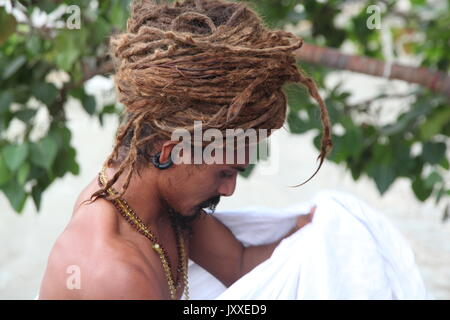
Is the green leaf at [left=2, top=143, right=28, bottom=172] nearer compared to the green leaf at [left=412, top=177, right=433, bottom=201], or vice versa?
the green leaf at [left=2, top=143, right=28, bottom=172]

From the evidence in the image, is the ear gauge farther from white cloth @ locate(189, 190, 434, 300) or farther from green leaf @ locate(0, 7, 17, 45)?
green leaf @ locate(0, 7, 17, 45)

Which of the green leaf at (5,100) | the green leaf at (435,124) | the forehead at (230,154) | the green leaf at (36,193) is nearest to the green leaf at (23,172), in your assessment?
the green leaf at (36,193)

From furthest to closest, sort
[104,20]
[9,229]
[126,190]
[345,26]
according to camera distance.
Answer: [9,229] → [345,26] → [104,20] → [126,190]

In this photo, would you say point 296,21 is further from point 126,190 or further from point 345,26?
point 126,190

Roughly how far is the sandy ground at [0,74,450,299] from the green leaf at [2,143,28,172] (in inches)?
81.6

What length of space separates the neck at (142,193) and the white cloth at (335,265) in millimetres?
297

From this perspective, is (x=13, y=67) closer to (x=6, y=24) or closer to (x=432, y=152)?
(x=6, y=24)

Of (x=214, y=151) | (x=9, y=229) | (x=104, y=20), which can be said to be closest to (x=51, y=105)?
(x=104, y=20)

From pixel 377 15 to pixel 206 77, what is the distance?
150 centimetres

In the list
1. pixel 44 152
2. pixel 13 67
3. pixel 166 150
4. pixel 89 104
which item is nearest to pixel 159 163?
pixel 166 150

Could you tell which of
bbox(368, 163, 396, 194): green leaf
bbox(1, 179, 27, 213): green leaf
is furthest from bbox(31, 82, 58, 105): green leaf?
bbox(368, 163, 396, 194): green leaf

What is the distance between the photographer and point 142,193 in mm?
1875

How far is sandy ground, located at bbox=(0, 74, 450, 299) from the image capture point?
4.65m

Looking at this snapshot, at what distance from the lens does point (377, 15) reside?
2898mm
